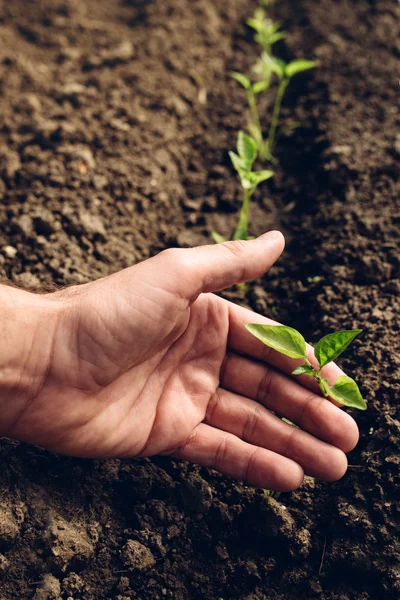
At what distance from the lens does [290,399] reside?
193cm

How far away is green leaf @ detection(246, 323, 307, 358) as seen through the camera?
1.79 meters

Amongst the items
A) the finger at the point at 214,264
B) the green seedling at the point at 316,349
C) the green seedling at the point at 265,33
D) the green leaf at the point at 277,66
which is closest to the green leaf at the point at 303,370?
the green seedling at the point at 316,349

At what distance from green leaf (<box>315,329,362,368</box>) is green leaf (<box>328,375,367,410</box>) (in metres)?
0.07

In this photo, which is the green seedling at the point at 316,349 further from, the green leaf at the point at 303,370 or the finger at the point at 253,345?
the finger at the point at 253,345

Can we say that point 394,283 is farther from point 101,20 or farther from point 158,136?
point 101,20

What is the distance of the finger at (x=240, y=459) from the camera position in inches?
70.5

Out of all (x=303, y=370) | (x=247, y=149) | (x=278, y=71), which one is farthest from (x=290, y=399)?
(x=278, y=71)

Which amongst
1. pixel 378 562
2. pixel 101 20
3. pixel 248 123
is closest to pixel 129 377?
pixel 378 562

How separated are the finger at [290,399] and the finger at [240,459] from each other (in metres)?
0.16

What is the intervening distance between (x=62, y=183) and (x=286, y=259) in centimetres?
116

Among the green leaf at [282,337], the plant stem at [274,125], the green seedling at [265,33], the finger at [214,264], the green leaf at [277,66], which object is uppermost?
the green seedling at [265,33]

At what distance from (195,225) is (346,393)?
1414 millimetres

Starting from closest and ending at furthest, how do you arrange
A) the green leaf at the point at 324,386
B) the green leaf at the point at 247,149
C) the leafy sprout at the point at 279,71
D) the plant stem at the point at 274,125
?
1. the green leaf at the point at 324,386
2. the green leaf at the point at 247,149
3. the leafy sprout at the point at 279,71
4. the plant stem at the point at 274,125

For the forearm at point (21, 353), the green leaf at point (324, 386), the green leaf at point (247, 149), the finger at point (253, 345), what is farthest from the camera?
the green leaf at point (247, 149)
